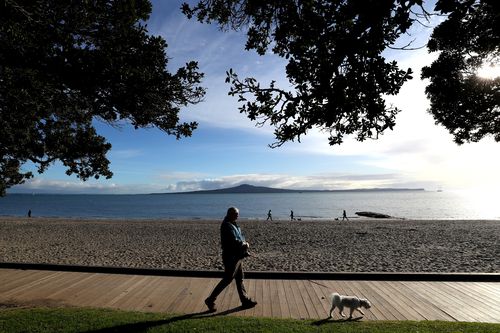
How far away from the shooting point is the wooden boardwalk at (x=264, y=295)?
6.67 meters

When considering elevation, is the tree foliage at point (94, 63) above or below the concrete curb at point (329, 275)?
above

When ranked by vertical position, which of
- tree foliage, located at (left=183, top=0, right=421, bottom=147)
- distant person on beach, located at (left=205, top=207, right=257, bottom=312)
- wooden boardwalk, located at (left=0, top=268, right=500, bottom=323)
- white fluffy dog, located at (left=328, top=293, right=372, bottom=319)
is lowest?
wooden boardwalk, located at (left=0, top=268, right=500, bottom=323)

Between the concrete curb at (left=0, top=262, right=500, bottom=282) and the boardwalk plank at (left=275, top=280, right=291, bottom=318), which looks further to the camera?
the concrete curb at (left=0, top=262, right=500, bottom=282)

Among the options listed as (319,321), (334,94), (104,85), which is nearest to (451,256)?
(319,321)

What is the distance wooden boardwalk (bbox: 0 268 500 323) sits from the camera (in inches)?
263

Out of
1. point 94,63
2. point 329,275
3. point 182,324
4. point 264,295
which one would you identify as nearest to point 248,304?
point 264,295

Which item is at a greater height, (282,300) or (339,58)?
(339,58)

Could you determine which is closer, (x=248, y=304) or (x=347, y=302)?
(x=347, y=302)

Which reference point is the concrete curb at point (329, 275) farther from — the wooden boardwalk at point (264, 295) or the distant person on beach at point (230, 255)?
the distant person on beach at point (230, 255)

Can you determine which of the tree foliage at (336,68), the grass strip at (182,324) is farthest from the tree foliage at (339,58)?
the grass strip at (182,324)

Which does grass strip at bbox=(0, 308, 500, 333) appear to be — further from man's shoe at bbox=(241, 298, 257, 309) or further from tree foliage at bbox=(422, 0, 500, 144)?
tree foliage at bbox=(422, 0, 500, 144)

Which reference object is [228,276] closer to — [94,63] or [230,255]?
[230,255]

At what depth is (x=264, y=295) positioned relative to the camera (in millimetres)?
7703

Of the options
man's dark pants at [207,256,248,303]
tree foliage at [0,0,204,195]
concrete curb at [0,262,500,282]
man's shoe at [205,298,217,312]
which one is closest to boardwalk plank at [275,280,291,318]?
concrete curb at [0,262,500,282]
